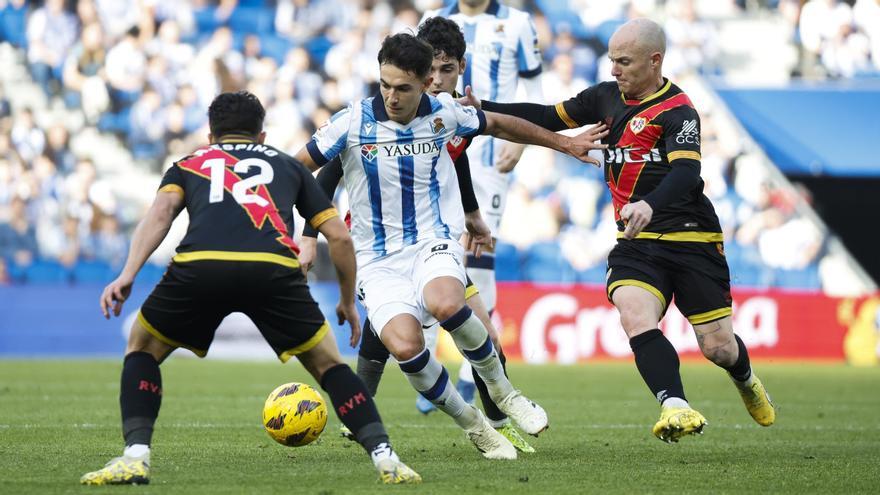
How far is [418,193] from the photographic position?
7.00 m

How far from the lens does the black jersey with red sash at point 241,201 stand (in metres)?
5.54

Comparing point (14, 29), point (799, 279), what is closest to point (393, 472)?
point (799, 279)

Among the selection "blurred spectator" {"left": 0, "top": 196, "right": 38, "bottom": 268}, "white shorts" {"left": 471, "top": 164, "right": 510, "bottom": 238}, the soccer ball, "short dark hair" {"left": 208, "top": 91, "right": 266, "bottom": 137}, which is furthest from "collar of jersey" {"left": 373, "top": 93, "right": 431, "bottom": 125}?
"blurred spectator" {"left": 0, "top": 196, "right": 38, "bottom": 268}

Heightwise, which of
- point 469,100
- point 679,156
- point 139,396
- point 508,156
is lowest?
point 139,396

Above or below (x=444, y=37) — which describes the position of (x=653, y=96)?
below

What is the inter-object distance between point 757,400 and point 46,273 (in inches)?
563

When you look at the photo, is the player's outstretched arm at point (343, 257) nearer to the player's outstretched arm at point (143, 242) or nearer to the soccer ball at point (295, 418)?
the player's outstretched arm at point (143, 242)

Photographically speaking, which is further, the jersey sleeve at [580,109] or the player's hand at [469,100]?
the jersey sleeve at [580,109]

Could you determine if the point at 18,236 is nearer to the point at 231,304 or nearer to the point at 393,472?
the point at 231,304

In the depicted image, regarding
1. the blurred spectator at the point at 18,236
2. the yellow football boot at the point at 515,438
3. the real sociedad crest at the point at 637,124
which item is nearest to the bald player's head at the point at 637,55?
the real sociedad crest at the point at 637,124

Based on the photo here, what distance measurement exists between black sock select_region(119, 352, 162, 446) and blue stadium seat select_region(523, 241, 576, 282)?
1480cm

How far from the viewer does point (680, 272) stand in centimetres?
731

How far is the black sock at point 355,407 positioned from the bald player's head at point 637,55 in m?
2.59

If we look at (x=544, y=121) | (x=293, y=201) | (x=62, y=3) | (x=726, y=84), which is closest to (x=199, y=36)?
(x=62, y=3)
